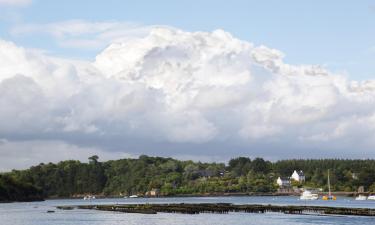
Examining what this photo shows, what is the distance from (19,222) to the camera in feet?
513

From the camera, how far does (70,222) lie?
504 ft

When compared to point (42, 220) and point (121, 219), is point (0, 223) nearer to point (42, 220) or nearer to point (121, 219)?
point (42, 220)

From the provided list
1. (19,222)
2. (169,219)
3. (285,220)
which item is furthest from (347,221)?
(19,222)

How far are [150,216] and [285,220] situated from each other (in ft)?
107

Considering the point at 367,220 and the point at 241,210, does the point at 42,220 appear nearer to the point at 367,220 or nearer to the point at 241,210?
the point at 241,210

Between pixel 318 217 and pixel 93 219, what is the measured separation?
47276mm

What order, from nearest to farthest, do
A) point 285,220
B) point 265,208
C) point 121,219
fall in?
point 285,220, point 121,219, point 265,208

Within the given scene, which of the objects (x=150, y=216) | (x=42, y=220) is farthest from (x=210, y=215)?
(x=42, y=220)

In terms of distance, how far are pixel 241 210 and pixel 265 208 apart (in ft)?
18.7

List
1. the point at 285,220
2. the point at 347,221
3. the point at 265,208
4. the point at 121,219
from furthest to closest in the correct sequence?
1. the point at 265,208
2. the point at 121,219
3. the point at 285,220
4. the point at 347,221

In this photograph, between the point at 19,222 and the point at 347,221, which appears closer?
the point at 347,221

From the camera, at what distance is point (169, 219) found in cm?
15325

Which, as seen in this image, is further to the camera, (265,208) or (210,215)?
(265,208)

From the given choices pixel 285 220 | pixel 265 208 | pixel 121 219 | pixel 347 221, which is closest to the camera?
pixel 347 221
